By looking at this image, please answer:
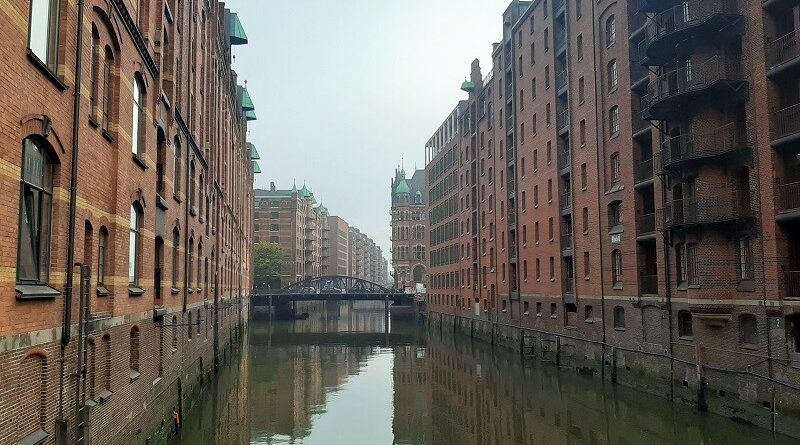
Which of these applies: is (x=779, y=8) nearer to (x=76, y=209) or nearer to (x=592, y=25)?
(x=592, y=25)

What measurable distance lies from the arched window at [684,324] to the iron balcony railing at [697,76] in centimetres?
816

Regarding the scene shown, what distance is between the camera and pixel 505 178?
49500mm

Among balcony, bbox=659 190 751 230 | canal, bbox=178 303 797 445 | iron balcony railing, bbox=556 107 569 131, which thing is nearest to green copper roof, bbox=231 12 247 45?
canal, bbox=178 303 797 445

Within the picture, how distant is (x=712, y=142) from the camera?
23109 mm

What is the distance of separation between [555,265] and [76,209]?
31.2 metres

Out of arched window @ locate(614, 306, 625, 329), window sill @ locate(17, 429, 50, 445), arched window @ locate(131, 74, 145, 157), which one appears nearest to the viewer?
window sill @ locate(17, 429, 50, 445)

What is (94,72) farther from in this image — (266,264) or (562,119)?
(266,264)

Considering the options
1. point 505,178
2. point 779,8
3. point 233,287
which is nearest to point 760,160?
point 779,8

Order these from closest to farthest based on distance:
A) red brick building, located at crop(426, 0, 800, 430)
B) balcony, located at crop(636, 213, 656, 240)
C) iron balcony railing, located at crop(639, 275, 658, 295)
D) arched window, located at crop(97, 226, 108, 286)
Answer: arched window, located at crop(97, 226, 108, 286), red brick building, located at crop(426, 0, 800, 430), iron balcony railing, located at crop(639, 275, 658, 295), balcony, located at crop(636, 213, 656, 240)

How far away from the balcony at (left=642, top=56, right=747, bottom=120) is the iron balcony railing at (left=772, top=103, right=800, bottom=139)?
1.79 metres

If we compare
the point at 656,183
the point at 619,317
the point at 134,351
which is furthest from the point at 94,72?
the point at 619,317

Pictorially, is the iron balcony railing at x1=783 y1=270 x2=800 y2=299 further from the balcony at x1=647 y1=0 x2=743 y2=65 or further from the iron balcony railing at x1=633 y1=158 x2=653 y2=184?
the iron balcony railing at x1=633 y1=158 x2=653 y2=184

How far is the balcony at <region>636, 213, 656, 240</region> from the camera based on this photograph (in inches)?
1114

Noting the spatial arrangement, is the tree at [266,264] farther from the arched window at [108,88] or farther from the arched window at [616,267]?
the arched window at [108,88]
